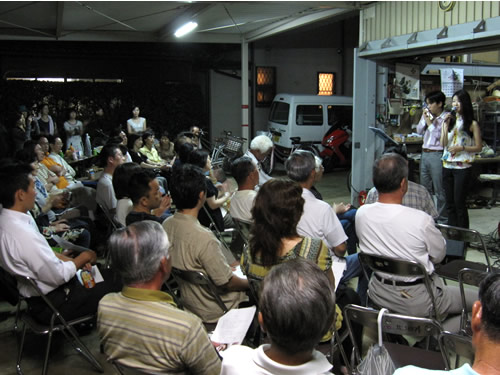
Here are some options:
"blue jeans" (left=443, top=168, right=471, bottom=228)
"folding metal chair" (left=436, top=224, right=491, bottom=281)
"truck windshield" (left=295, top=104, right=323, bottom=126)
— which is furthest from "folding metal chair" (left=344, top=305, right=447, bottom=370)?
"truck windshield" (left=295, top=104, right=323, bottom=126)

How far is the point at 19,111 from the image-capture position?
11.2m

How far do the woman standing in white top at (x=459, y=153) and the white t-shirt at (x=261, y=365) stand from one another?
4.29 meters

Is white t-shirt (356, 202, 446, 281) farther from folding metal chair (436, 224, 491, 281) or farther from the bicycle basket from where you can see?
the bicycle basket

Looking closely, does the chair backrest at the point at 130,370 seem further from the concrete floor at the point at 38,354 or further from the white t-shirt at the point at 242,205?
the white t-shirt at the point at 242,205

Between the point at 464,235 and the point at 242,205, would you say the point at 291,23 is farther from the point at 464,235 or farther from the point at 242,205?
the point at 464,235

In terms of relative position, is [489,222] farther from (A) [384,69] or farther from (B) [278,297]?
(B) [278,297]

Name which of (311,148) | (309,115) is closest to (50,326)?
(311,148)

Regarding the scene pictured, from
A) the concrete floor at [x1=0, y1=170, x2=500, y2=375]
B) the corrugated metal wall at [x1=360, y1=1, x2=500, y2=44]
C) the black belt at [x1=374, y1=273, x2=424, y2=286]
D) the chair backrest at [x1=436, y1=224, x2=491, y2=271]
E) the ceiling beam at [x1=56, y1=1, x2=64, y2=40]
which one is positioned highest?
the ceiling beam at [x1=56, y1=1, x2=64, y2=40]

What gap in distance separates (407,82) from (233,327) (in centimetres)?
584

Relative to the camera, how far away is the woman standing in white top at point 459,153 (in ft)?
16.3

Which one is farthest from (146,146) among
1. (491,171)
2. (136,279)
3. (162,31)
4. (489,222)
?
(136,279)

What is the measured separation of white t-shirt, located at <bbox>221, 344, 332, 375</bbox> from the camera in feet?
3.95

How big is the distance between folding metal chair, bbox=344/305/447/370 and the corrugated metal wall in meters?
3.70

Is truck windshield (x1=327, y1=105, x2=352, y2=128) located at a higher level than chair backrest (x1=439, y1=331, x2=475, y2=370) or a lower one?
higher
